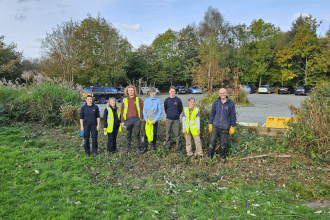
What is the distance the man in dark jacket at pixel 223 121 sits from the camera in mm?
5359

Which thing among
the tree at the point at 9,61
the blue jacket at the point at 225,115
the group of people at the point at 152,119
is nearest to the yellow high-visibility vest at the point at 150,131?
the group of people at the point at 152,119

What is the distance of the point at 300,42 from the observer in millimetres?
34188

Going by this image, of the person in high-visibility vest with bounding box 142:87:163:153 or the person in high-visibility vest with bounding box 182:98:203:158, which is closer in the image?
the person in high-visibility vest with bounding box 182:98:203:158

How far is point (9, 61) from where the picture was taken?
26.1 metres

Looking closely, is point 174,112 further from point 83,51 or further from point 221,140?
point 83,51

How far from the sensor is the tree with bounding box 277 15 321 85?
33.6 metres

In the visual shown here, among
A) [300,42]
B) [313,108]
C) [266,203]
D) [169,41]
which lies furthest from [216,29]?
[266,203]

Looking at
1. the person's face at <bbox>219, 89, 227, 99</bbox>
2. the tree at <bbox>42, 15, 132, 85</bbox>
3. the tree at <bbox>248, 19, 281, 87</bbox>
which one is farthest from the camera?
the tree at <bbox>248, 19, 281, 87</bbox>

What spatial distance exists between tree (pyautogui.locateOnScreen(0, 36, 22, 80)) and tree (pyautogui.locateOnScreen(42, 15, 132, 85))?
16.7ft

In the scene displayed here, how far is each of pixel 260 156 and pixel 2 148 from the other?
6.91m

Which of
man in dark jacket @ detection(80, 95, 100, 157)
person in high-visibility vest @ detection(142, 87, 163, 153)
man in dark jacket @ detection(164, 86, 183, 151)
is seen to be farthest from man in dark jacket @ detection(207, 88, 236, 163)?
man in dark jacket @ detection(80, 95, 100, 157)

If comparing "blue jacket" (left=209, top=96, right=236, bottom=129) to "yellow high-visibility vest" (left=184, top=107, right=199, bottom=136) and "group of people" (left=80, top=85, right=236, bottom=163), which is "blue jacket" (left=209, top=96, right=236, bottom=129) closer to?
"group of people" (left=80, top=85, right=236, bottom=163)

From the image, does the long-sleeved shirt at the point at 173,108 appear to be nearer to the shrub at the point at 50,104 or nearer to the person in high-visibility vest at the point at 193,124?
the person in high-visibility vest at the point at 193,124

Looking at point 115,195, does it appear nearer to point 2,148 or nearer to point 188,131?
point 188,131
